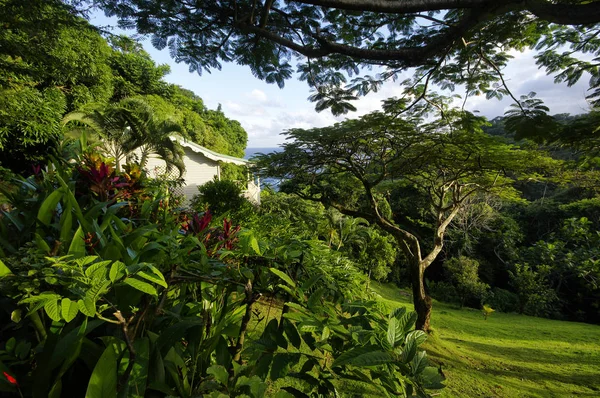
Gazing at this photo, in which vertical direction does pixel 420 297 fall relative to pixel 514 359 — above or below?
above

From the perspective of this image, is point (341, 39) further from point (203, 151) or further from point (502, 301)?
point (502, 301)

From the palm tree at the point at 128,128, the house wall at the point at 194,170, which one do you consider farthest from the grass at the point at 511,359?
the house wall at the point at 194,170

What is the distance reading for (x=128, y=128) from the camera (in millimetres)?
9508

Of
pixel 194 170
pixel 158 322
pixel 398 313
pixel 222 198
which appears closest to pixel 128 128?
pixel 194 170

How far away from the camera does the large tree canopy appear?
2.36 metres

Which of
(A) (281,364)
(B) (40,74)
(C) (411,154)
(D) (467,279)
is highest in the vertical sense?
(B) (40,74)

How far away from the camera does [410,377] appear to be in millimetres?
544

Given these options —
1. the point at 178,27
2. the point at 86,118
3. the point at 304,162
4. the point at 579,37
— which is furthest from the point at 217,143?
the point at 579,37

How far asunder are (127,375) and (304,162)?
5.04 meters

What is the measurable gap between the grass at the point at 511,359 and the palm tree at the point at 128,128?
25.1ft

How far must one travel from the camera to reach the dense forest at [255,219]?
71 cm

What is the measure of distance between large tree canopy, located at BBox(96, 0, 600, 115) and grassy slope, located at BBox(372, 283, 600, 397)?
268 cm

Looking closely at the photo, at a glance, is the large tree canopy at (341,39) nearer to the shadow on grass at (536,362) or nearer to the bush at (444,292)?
the shadow on grass at (536,362)

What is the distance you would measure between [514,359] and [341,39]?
788 centimetres
